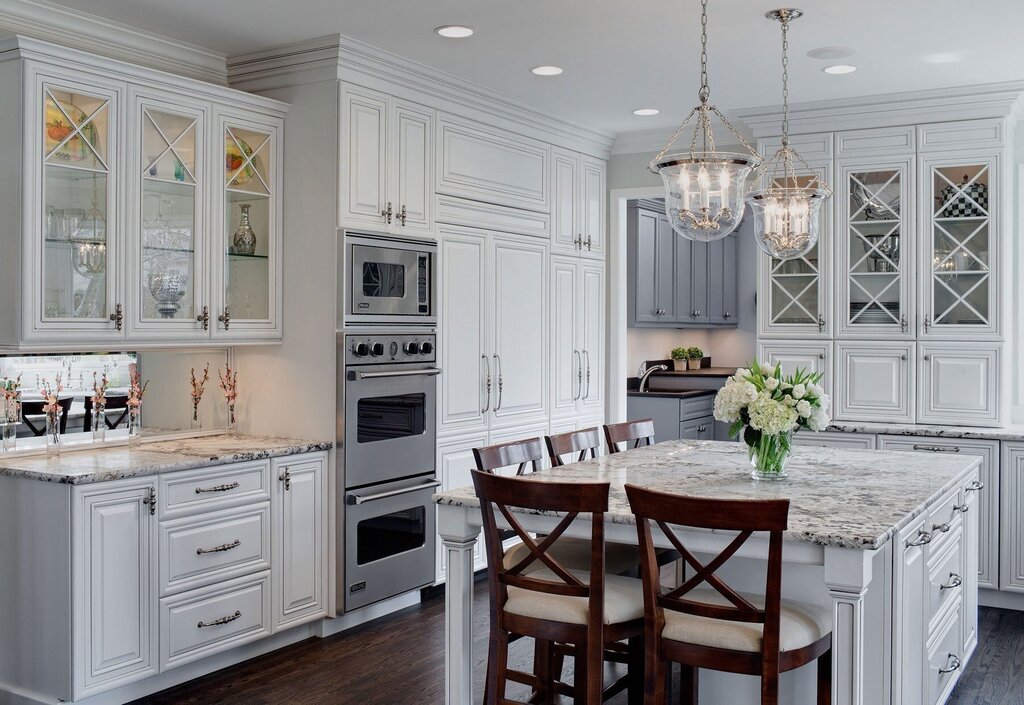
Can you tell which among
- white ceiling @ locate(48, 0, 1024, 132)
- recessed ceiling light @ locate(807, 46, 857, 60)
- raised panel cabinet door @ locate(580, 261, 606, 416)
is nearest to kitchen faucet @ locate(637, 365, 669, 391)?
raised panel cabinet door @ locate(580, 261, 606, 416)

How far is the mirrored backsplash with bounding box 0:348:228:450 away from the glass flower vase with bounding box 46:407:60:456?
0.40ft

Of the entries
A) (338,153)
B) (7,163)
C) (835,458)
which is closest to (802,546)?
(835,458)

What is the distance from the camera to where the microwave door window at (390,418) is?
4363 millimetres

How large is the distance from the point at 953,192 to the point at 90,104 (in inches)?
162

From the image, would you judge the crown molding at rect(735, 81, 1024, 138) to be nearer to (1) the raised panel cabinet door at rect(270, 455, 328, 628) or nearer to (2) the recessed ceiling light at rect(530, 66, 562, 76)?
(2) the recessed ceiling light at rect(530, 66, 562, 76)

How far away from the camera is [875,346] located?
5.25 m

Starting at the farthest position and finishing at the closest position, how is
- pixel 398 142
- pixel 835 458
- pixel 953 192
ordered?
pixel 953 192 < pixel 398 142 < pixel 835 458

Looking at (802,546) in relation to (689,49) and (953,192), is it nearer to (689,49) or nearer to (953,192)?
(689,49)

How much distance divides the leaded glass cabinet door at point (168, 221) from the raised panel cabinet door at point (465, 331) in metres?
1.25

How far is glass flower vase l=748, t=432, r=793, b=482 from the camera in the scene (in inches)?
126

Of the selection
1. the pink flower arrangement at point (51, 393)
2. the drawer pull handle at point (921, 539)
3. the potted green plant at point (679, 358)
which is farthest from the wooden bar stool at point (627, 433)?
the potted green plant at point (679, 358)

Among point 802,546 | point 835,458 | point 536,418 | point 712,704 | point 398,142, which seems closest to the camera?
point 802,546

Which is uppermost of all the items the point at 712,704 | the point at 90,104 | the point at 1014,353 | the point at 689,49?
the point at 689,49

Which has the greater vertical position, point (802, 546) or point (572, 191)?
point (572, 191)
